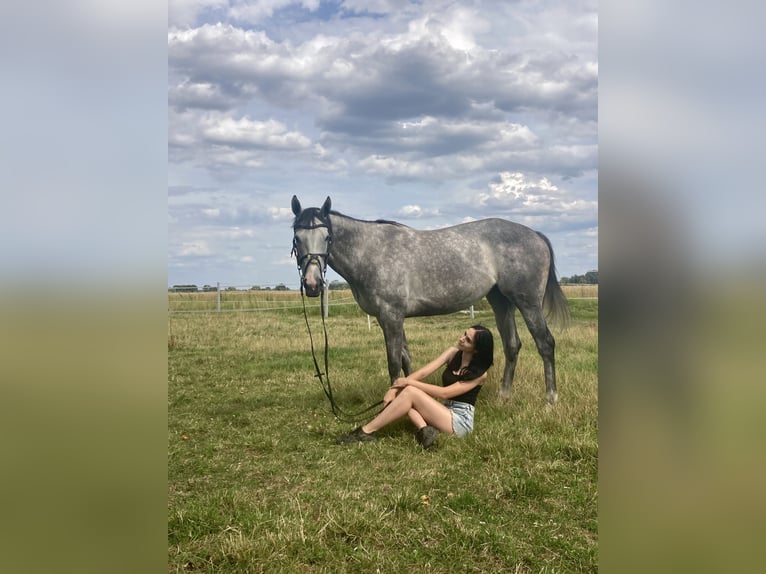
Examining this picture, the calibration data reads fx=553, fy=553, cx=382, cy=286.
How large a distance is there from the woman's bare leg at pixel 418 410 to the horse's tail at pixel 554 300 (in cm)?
297

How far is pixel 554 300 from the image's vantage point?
7.66 meters

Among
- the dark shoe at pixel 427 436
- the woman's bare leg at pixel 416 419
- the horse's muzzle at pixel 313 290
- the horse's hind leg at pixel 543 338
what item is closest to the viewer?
the dark shoe at pixel 427 436

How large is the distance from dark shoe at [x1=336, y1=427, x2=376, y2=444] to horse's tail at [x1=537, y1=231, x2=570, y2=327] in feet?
11.2

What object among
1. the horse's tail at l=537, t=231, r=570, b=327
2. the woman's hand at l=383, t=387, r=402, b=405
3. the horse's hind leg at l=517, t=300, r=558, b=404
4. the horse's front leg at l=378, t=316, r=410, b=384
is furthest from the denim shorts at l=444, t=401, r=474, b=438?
the horse's tail at l=537, t=231, r=570, b=327

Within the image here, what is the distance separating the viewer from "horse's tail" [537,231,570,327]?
7578 millimetres

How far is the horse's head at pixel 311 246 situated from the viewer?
6.25 m

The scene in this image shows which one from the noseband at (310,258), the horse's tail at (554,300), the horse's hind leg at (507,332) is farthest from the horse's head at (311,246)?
the horse's tail at (554,300)

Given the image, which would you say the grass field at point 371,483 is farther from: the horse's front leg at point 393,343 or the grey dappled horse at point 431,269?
the grey dappled horse at point 431,269

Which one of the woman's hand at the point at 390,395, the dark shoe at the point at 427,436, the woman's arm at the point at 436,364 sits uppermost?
the woman's arm at the point at 436,364

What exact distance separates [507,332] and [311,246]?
2915mm

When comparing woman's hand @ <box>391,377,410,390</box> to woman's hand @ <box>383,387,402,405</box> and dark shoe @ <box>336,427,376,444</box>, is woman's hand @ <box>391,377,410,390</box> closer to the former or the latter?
woman's hand @ <box>383,387,402,405</box>

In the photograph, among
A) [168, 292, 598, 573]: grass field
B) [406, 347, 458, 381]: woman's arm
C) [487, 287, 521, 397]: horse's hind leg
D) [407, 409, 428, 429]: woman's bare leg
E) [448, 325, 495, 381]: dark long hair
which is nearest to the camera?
[168, 292, 598, 573]: grass field

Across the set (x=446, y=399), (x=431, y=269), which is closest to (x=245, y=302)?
(x=431, y=269)
